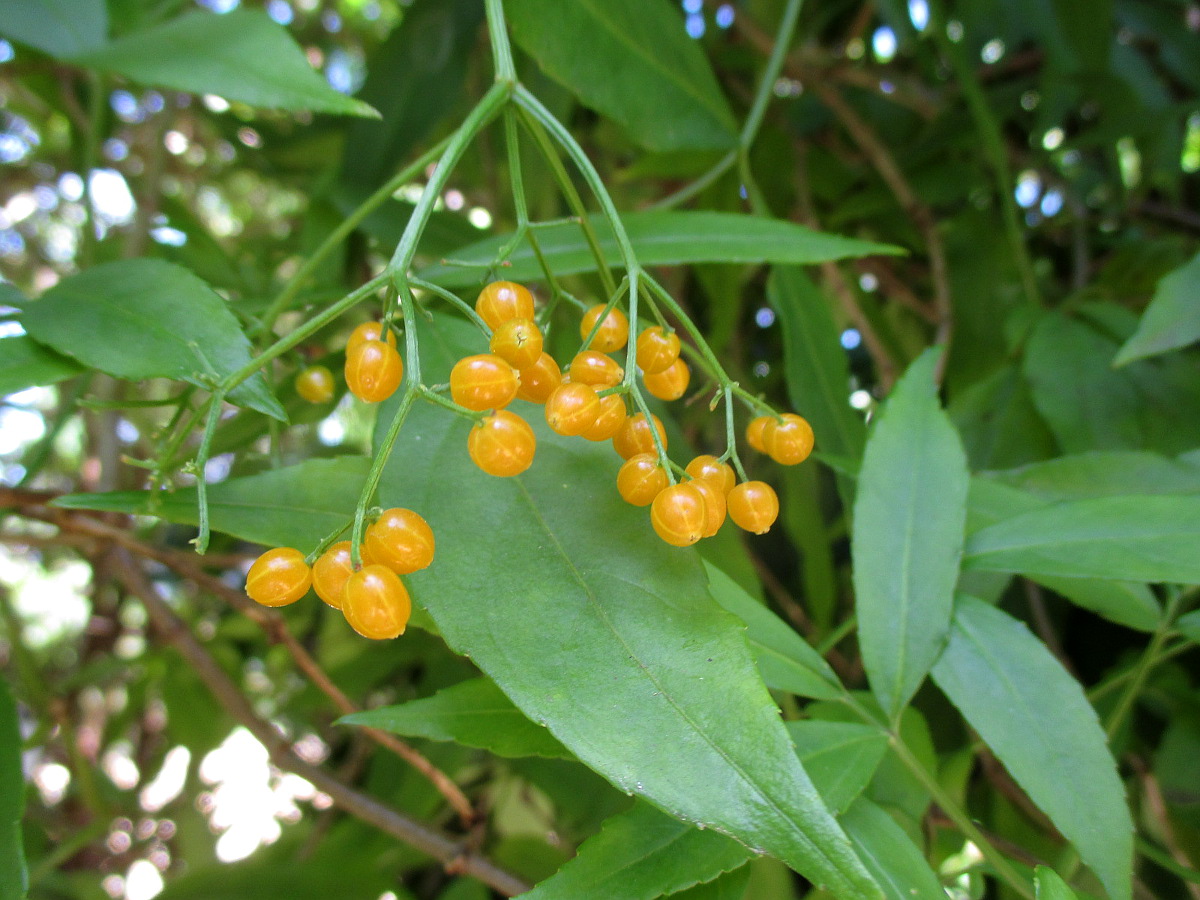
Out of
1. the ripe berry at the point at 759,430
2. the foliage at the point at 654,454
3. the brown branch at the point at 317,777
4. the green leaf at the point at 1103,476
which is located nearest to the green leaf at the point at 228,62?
the foliage at the point at 654,454

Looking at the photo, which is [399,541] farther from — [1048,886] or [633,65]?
[633,65]

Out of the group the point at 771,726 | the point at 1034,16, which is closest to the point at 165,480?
the point at 771,726

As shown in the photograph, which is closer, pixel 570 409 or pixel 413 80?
pixel 570 409

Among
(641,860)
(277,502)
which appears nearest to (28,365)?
(277,502)

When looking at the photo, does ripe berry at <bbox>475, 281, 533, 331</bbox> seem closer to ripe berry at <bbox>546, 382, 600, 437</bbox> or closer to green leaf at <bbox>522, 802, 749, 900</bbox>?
ripe berry at <bbox>546, 382, 600, 437</bbox>

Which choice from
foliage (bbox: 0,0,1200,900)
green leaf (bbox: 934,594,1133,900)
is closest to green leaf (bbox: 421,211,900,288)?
foliage (bbox: 0,0,1200,900)

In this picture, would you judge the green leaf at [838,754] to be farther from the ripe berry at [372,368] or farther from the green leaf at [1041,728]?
the ripe berry at [372,368]
